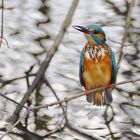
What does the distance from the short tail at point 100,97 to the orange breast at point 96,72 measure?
0.04 m

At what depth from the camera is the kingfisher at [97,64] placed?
2.56 metres

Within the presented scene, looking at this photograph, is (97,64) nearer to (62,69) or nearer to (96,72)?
(96,72)

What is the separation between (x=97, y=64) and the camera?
8.82 feet

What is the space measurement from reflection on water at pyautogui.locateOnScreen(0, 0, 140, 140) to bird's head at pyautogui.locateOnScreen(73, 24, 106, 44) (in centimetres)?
55

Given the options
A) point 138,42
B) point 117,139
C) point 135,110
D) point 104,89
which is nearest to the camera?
point 104,89

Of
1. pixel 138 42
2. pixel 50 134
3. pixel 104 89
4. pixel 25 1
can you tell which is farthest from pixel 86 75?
pixel 25 1

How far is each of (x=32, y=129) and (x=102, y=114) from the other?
48 cm

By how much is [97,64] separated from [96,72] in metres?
0.04

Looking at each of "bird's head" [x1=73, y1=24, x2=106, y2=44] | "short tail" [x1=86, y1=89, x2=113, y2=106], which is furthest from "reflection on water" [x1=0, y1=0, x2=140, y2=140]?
"bird's head" [x1=73, y1=24, x2=106, y2=44]

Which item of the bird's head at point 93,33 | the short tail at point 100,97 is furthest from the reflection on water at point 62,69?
the bird's head at point 93,33

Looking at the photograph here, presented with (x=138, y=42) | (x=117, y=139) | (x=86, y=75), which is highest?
(x=86, y=75)

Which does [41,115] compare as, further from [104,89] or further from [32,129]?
[104,89]

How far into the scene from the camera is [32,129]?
362 cm

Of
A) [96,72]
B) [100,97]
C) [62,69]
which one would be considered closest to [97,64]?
[96,72]
